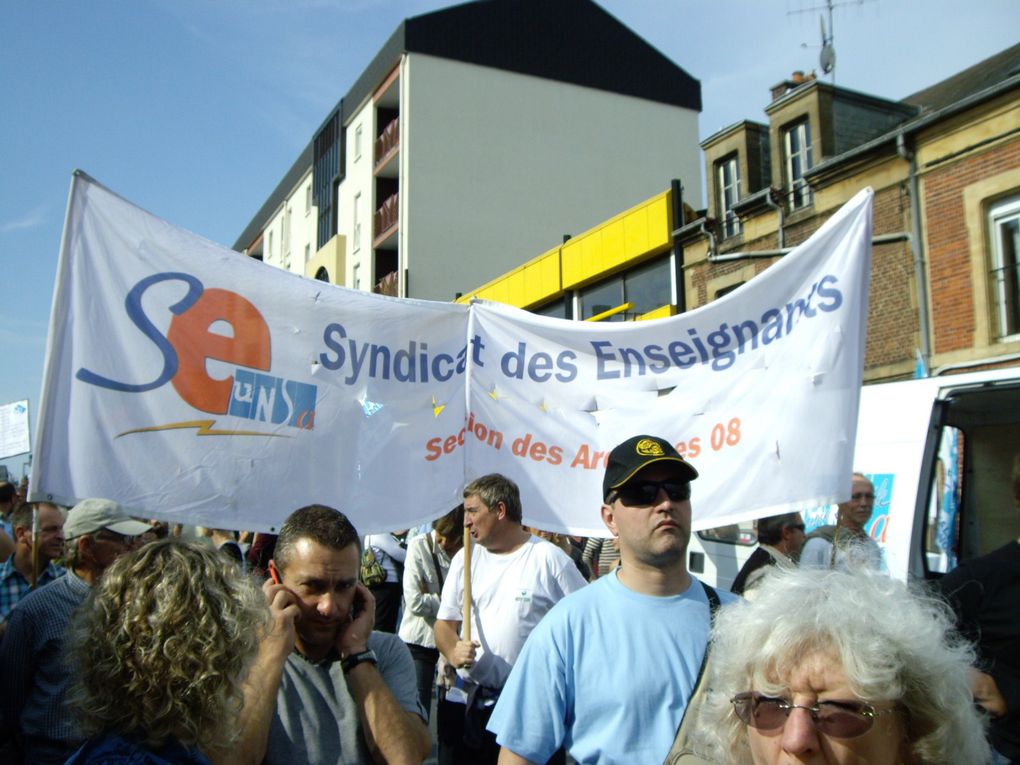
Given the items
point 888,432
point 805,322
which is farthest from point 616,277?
point 805,322

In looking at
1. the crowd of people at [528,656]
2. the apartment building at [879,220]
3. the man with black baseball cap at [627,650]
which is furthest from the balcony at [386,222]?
the man with black baseball cap at [627,650]

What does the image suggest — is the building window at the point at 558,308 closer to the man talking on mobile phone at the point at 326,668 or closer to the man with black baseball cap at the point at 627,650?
the man with black baseball cap at the point at 627,650

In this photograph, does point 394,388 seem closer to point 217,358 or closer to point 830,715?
point 217,358

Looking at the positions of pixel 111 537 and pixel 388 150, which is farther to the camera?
pixel 388 150

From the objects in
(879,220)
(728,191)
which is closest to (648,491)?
(879,220)

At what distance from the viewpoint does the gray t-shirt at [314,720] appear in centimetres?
244

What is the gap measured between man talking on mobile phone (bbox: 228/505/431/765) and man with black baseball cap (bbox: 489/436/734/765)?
13.9 inches

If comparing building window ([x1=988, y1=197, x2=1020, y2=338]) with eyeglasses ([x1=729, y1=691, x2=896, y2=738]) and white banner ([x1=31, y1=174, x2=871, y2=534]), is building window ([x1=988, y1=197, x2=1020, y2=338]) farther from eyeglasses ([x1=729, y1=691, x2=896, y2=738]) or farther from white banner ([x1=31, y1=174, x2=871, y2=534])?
eyeglasses ([x1=729, y1=691, x2=896, y2=738])

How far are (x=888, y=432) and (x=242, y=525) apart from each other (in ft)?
13.2

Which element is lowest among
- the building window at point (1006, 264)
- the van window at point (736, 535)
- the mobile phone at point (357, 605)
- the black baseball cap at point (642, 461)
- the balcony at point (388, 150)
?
the van window at point (736, 535)

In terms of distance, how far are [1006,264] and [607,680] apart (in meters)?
13.7

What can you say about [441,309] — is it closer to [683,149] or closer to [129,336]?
[129,336]

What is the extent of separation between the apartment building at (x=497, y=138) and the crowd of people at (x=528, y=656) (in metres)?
27.6

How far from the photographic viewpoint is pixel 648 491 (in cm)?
291
